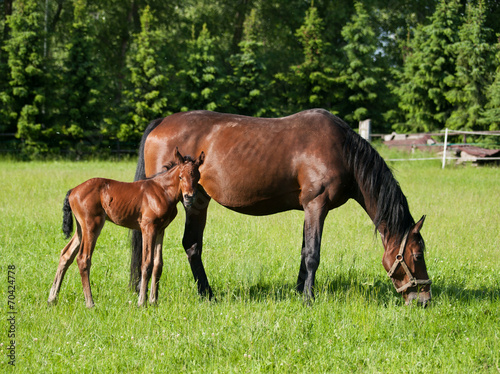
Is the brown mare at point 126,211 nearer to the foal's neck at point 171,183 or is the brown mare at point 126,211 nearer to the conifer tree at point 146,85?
the foal's neck at point 171,183

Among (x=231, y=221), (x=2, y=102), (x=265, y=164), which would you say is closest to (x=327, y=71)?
(x=2, y=102)

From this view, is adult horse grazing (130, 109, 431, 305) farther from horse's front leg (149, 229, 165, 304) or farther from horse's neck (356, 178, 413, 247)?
horse's front leg (149, 229, 165, 304)

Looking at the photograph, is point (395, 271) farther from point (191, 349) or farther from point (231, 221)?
point (231, 221)

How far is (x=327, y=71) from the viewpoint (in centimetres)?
3222

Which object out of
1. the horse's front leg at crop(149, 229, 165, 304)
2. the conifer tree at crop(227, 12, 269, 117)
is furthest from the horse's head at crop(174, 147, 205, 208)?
the conifer tree at crop(227, 12, 269, 117)

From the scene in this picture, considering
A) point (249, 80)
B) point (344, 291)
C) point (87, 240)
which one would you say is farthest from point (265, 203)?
point (249, 80)

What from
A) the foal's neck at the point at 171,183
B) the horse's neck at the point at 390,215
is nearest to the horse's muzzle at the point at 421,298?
the horse's neck at the point at 390,215

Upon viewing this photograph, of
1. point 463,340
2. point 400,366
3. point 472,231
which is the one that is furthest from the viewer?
point 472,231

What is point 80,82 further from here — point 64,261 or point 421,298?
point 421,298

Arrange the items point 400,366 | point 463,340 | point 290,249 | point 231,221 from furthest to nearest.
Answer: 1. point 231,221
2. point 290,249
3. point 463,340
4. point 400,366

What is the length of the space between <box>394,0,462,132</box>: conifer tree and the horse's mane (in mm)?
24766

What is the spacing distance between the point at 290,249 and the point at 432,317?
10.1 ft

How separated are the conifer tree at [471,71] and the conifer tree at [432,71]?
2.43 feet

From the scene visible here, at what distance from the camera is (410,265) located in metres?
5.29
